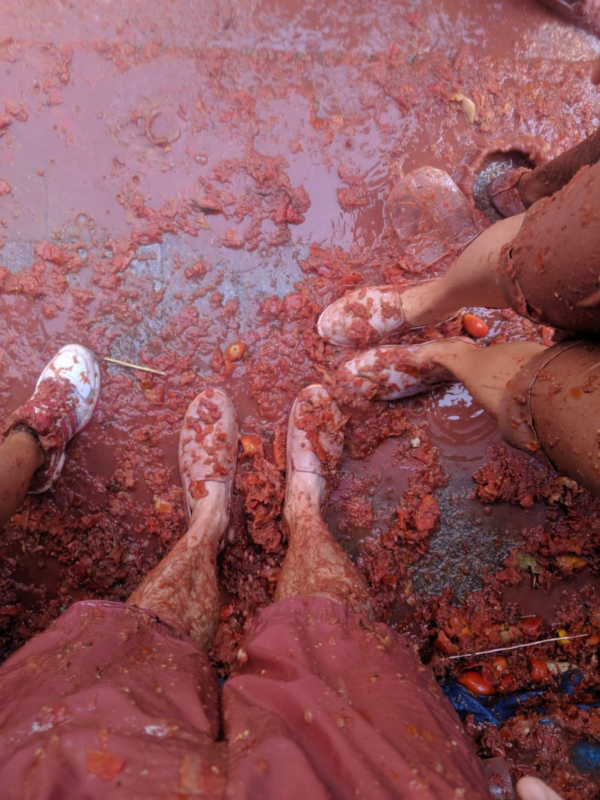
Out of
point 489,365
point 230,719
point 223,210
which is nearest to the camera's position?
point 230,719

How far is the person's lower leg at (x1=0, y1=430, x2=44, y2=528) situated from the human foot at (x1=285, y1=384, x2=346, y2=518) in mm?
1010

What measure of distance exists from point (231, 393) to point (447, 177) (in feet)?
4.72

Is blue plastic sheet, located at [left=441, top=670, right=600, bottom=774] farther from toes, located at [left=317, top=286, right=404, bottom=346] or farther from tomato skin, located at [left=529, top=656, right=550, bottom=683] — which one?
toes, located at [left=317, top=286, right=404, bottom=346]

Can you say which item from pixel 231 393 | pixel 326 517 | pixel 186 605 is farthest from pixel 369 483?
pixel 186 605

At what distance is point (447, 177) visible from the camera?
2.21 meters

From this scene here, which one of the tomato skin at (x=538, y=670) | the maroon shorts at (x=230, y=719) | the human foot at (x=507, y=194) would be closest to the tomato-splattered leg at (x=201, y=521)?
the maroon shorts at (x=230, y=719)

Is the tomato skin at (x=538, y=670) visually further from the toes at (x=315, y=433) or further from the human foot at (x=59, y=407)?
the human foot at (x=59, y=407)

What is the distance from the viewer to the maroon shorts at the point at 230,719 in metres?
0.74

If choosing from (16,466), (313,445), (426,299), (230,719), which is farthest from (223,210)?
Answer: (230,719)

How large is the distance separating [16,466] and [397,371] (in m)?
1.50

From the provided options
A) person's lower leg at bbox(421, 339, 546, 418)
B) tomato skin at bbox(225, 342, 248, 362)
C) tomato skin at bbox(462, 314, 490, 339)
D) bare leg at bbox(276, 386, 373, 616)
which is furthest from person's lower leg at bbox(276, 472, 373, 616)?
tomato skin at bbox(462, 314, 490, 339)

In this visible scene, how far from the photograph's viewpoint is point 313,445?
198cm

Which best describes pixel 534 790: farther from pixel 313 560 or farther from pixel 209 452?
pixel 209 452

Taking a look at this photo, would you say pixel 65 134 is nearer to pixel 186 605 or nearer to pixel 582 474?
pixel 186 605
